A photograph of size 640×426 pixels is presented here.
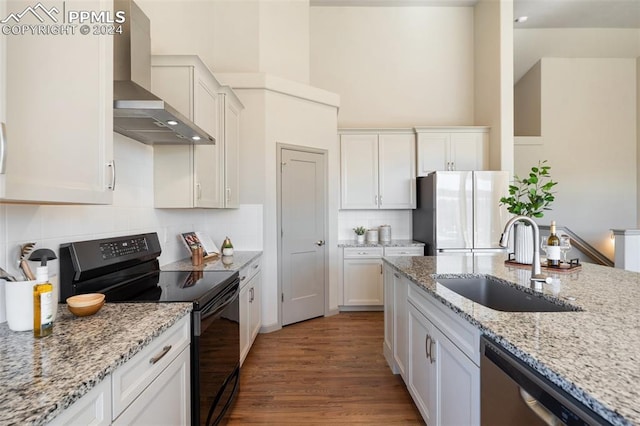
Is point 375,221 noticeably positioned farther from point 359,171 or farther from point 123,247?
point 123,247

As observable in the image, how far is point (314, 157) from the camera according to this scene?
393cm

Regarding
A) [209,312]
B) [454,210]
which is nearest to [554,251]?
[454,210]

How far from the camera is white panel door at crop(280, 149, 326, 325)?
3664 millimetres

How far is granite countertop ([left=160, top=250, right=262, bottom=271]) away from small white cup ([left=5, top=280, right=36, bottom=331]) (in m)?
1.30

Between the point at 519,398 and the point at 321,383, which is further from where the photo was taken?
the point at 321,383

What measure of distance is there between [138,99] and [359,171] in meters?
3.23

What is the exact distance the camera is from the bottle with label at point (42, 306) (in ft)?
3.38

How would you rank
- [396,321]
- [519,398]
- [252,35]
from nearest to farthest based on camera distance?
[519,398], [396,321], [252,35]

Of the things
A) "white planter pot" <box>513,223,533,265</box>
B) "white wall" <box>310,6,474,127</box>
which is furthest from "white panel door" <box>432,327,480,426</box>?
"white wall" <box>310,6,474,127</box>

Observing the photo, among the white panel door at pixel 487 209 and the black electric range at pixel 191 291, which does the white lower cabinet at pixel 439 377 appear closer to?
the black electric range at pixel 191 291

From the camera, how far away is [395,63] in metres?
4.97

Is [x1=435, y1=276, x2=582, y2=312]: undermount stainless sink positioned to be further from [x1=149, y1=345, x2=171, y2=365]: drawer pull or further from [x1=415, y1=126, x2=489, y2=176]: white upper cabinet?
[x1=415, y1=126, x2=489, y2=176]: white upper cabinet

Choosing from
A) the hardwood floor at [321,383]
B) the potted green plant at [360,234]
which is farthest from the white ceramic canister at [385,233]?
the hardwood floor at [321,383]

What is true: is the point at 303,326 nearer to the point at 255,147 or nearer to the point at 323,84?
the point at 255,147
